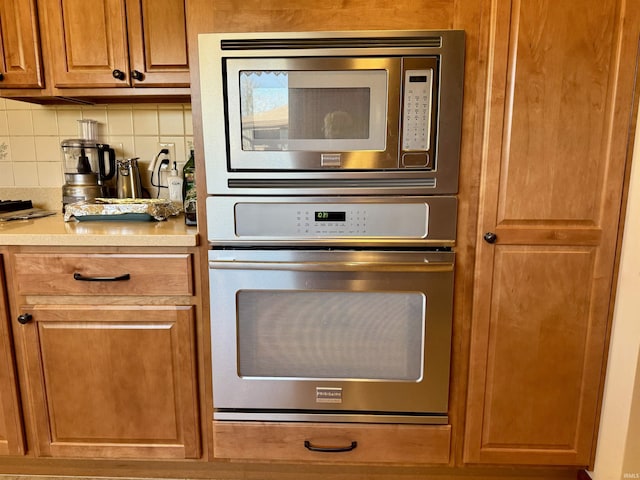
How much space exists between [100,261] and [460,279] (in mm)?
1112

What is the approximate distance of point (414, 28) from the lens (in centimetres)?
116

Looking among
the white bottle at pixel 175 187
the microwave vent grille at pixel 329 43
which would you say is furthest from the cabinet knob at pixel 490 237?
the white bottle at pixel 175 187

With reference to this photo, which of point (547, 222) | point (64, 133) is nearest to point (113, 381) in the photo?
point (64, 133)

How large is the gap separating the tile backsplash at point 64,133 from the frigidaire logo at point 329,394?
3.83 ft

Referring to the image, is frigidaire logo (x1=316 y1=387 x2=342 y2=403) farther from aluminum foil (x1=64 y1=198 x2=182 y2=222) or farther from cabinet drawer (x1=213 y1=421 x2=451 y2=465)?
aluminum foil (x1=64 y1=198 x2=182 y2=222)

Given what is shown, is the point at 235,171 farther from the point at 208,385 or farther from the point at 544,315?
the point at 544,315

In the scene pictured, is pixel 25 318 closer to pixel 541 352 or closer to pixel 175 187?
pixel 175 187

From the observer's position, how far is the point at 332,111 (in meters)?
1.20

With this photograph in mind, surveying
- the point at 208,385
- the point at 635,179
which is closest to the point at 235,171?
the point at 208,385

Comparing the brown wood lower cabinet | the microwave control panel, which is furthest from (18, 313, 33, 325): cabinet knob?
the microwave control panel

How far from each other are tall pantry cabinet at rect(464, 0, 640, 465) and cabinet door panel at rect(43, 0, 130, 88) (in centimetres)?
126

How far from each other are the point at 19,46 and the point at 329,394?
5.42 ft

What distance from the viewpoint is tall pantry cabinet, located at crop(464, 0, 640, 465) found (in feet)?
3.75

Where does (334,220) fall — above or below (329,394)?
above
